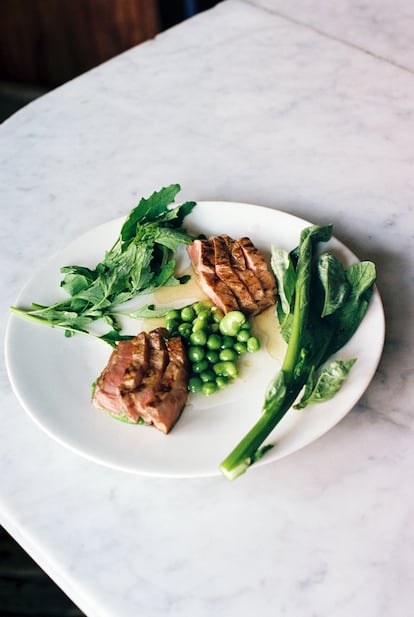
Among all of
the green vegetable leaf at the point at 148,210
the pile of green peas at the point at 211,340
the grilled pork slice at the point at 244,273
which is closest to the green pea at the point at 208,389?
the pile of green peas at the point at 211,340

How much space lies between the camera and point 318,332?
4.26 ft

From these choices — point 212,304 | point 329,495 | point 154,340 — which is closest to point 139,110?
point 212,304

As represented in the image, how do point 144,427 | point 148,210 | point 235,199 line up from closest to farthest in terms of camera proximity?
point 144,427 → point 148,210 → point 235,199

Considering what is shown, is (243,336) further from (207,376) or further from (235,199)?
(235,199)

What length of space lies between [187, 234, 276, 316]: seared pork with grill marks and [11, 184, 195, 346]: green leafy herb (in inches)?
2.2

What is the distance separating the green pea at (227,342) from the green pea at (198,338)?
0.04 m

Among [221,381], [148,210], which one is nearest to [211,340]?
[221,381]

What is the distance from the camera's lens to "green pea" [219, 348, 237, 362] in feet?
4.50

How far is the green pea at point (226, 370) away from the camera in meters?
1.35

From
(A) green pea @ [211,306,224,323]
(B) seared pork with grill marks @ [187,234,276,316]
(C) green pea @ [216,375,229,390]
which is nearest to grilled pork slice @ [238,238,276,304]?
(B) seared pork with grill marks @ [187,234,276,316]

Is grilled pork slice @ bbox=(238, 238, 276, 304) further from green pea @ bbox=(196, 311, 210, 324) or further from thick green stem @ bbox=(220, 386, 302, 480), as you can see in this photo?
thick green stem @ bbox=(220, 386, 302, 480)

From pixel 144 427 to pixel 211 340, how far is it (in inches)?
9.6

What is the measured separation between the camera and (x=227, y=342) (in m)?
1.41

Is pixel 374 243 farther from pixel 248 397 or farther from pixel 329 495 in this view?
pixel 329 495
